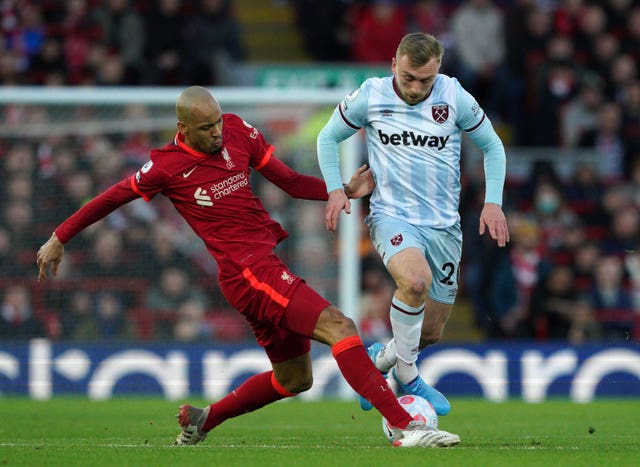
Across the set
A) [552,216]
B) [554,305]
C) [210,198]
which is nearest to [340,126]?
[210,198]

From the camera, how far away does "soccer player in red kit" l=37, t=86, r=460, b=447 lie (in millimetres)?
7207

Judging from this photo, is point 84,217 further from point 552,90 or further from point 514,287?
point 552,90

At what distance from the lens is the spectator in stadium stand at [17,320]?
13.5 metres

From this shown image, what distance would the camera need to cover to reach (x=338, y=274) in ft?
45.1

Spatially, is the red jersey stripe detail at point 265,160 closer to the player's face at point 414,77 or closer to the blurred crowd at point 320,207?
the player's face at point 414,77

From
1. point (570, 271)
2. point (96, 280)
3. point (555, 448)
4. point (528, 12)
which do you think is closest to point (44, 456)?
point (555, 448)

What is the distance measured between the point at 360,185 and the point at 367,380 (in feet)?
4.65

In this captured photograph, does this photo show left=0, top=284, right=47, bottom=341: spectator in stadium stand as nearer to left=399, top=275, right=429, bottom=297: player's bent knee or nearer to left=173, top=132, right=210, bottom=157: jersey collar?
left=173, top=132, right=210, bottom=157: jersey collar

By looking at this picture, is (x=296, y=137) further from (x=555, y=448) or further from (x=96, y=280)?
(x=555, y=448)

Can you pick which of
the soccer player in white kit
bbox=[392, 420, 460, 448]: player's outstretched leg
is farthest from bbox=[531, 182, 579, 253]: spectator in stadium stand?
bbox=[392, 420, 460, 448]: player's outstretched leg

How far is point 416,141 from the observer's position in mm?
7973

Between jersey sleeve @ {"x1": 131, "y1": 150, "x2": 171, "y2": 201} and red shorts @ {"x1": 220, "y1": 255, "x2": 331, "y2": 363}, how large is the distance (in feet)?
2.21

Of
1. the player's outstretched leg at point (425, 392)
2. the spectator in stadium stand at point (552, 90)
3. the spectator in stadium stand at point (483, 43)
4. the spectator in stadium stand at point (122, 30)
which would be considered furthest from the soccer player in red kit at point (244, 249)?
the spectator in stadium stand at point (483, 43)

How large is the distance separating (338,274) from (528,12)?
602 cm
